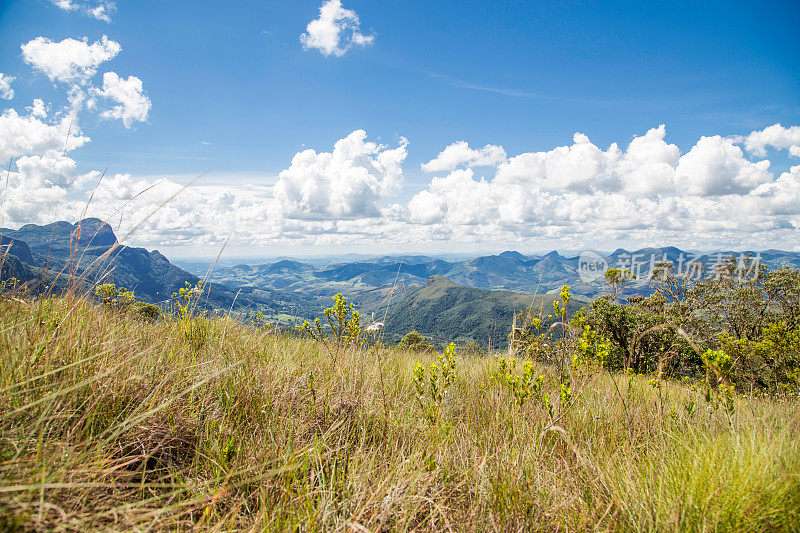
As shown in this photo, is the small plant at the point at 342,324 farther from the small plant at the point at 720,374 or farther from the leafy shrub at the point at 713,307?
the leafy shrub at the point at 713,307

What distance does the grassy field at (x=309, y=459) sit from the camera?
4.66 feet

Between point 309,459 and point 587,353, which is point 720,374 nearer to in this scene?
point 587,353

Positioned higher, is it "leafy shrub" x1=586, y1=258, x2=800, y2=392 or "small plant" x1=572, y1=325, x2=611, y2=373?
"small plant" x1=572, y1=325, x2=611, y2=373

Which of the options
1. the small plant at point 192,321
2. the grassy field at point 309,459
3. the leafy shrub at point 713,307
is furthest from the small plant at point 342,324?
the leafy shrub at point 713,307

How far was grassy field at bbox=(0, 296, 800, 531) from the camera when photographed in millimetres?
1422

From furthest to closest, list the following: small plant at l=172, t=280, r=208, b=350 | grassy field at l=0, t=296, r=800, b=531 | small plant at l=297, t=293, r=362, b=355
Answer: small plant at l=297, t=293, r=362, b=355 < small plant at l=172, t=280, r=208, b=350 < grassy field at l=0, t=296, r=800, b=531

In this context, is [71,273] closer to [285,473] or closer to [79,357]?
[79,357]

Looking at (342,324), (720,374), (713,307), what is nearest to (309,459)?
(342,324)

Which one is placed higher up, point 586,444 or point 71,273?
point 71,273

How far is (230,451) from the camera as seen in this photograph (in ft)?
6.47

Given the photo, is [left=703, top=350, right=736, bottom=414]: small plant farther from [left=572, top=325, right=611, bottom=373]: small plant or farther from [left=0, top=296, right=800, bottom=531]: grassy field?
[left=572, top=325, right=611, bottom=373]: small plant

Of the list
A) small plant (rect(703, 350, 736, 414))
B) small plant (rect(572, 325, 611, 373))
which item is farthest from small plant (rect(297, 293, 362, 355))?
small plant (rect(703, 350, 736, 414))

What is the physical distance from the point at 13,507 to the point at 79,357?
1.22 m

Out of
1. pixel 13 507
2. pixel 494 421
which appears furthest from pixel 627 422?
pixel 13 507
